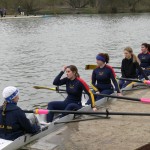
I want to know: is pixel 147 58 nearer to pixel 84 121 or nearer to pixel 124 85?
pixel 124 85

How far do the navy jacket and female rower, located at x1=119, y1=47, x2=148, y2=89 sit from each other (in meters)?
5.74

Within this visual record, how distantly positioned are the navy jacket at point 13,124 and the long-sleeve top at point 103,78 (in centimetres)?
392

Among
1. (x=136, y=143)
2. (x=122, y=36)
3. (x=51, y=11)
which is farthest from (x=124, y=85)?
(x=51, y=11)

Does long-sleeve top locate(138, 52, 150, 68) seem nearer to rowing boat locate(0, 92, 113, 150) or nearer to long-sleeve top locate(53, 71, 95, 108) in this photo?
rowing boat locate(0, 92, 113, 150)

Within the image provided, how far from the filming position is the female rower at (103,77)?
418 inches

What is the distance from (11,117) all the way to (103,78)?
4.49 m

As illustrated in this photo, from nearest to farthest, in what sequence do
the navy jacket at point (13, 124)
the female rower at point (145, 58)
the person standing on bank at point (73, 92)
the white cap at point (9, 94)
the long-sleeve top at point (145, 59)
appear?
the white cap at point (9, 94) → the navy jacket at point (13, 124) → the person standing on bank at point (73, 92) → the female rower at point (145, 58) → the long-sleeve top at point (145, 59)

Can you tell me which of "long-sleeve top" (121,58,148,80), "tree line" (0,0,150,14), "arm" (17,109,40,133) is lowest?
"arm" (17,109,40,133)

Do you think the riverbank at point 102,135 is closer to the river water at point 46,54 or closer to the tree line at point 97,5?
the river water at point 46,54

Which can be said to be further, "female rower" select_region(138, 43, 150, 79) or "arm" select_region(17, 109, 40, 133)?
"female rower" select_region(138, 43, 150, 79)

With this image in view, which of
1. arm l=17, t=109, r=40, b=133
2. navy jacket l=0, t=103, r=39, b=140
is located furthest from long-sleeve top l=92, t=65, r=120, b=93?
navy jacket l=0, t=103, r=39, b=140

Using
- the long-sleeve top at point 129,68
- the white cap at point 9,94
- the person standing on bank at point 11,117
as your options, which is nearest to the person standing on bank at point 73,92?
the person standing on bank at point 11,117

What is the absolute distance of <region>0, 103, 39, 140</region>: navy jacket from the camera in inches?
272

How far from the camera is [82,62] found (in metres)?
22.9
